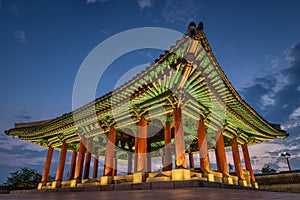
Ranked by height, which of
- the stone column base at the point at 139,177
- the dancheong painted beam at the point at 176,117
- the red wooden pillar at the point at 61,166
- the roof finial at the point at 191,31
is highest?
the roof finial at the point at 191,31

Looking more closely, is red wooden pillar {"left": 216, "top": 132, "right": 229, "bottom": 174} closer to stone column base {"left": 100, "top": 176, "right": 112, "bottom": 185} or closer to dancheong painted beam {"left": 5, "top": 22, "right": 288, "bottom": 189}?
dancheong painted beam {"left": 5, "top": 22, "right": 288, "bottom": 189}

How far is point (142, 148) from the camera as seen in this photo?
10789mm

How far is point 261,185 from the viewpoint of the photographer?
765 inches

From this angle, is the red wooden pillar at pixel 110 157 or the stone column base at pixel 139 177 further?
the red wooden pillar at pixel 110 157

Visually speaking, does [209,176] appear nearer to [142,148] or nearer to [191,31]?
[142,148]

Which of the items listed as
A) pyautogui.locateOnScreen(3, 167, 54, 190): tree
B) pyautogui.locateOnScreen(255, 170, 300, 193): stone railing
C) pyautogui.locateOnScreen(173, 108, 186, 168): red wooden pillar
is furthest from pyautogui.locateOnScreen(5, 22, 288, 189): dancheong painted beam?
pyautogui.locateOnScreen(3, 167, 54, 190): tree

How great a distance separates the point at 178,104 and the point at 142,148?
3.15 meters

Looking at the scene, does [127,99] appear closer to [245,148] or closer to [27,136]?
[245,148]

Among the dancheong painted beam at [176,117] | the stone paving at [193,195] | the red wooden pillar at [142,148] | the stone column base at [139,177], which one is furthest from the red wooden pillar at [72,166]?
the stone paving at [193,195]

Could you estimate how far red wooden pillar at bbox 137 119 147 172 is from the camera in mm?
10125

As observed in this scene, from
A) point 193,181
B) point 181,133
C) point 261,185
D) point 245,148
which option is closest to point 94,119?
point 181,133

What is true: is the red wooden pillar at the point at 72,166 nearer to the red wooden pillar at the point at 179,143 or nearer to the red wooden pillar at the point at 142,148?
the red wooden pillar at the point at 142,148

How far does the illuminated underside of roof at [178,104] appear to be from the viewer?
29.3ft

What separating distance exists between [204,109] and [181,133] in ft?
10.4
